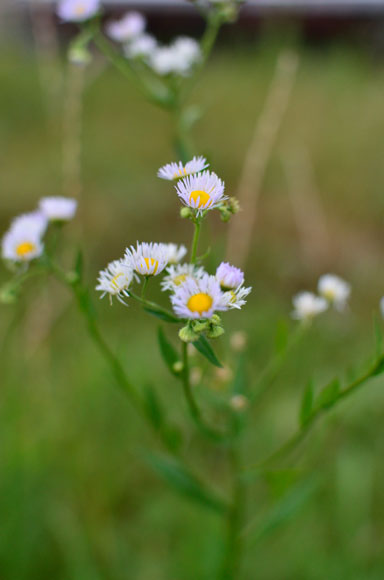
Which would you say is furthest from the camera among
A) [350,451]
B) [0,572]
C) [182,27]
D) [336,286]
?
[182,27]

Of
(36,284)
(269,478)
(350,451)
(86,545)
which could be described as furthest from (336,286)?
(36,284)

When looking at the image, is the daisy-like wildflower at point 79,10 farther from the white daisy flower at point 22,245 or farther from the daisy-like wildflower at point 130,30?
the white daisy flower at point 22,245

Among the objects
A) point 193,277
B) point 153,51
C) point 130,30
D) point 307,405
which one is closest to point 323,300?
point 307,405

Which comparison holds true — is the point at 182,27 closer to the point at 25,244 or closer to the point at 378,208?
the point at 378,208

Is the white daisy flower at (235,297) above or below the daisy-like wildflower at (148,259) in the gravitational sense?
below

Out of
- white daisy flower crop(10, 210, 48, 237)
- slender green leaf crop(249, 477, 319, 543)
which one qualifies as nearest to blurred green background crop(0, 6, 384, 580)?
slender green leaf crop(249, 477, 319, 543)

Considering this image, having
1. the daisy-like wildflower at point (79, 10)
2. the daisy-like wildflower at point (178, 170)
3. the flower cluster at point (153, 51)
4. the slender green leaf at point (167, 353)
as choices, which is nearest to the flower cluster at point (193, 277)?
the daisy-like wildflower at point (178, 170)
